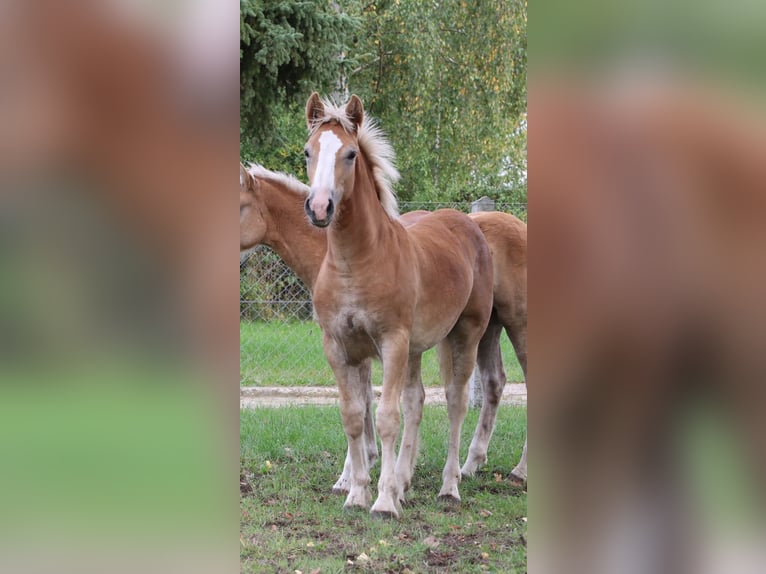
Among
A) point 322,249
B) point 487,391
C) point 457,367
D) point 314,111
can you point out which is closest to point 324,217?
point 314,111

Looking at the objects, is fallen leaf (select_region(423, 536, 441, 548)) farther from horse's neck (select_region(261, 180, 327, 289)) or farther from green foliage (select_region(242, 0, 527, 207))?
green foliage (select_region(242, 0, 527, 207))

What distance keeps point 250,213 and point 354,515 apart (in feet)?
6.99

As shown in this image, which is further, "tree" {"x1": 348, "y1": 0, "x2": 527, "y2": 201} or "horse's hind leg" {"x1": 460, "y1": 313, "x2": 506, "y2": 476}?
"tree" {"x1": 348, "y1": 0, "x2": 527, "y2": 201}

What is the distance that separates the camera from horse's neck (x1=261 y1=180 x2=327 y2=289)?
5.53m

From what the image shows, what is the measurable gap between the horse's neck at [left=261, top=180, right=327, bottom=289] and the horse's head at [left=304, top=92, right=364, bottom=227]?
115cm

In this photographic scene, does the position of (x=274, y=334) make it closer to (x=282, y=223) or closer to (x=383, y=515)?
(x=282, y=223)

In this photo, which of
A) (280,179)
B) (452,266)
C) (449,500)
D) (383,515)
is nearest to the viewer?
(383,515)

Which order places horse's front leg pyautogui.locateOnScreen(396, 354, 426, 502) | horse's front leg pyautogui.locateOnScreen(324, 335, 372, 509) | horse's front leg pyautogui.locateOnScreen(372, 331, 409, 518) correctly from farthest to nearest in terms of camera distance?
horse's front leg pyautogui.locateOnScreen(396, 354, 426, 502) → horse's front leg pyautogui.locateOnScreen(324, 335, 372, 509) → horse's front leg pyautogui.locateOnScreen(372, 331, 409, 518)
